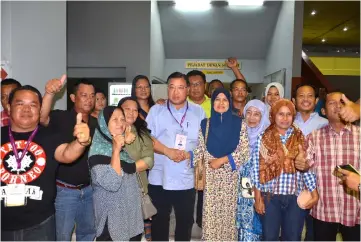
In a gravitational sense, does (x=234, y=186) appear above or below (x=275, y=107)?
below

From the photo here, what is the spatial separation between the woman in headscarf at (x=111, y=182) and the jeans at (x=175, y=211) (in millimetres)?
566

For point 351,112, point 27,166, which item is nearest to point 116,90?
point 27,166

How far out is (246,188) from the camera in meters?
2.83

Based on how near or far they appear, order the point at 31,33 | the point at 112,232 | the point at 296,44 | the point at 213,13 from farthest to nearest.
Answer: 1. the point at 213,13
2. the point at 296,44
3. the point at 31,33
4. the point at 112,232

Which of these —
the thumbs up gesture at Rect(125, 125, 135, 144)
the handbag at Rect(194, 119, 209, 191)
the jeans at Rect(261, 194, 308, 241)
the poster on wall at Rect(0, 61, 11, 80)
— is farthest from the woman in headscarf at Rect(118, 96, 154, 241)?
the poster on wall at Rect(0, 61, 11, 80)

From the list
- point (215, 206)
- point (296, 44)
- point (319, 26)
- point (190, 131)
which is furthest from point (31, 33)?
point (319, 26)

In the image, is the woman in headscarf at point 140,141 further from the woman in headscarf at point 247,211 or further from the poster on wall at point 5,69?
the poster on wall at point 5,69

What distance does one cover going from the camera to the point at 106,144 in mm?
2229

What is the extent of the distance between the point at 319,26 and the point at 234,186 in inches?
403

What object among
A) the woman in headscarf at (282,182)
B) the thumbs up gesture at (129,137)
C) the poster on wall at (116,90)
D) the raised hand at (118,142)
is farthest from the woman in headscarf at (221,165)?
the poster on wall at (116,90)

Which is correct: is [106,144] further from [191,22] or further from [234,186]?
[191,22]

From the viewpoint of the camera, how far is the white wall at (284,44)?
22.2ft

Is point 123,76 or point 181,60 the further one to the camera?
point 181,60

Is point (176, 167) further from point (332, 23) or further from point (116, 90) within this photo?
point (332, 23)
